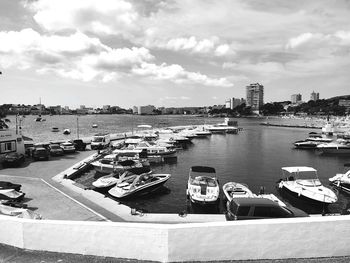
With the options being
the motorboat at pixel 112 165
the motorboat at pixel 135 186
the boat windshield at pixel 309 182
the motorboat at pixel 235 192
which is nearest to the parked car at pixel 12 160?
the motorboat at pixel 112 165

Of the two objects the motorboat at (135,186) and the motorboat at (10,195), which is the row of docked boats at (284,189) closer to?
the motorboat at (135,186)

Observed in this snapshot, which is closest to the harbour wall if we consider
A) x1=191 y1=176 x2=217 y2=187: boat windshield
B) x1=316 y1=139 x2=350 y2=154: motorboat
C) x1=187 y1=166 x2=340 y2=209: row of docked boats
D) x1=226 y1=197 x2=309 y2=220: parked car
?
x1=226 y1=197 x2=309 y2=220: parked car

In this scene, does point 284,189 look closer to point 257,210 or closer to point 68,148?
point 257,210

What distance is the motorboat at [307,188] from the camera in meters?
26.8

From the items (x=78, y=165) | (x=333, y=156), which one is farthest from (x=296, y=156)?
(x=78, y=165)

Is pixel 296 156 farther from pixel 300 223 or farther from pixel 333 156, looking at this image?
pixel 300 223

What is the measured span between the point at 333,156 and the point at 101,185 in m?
48.3

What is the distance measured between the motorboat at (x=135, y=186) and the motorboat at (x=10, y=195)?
797cm

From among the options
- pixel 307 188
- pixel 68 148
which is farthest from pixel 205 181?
pixel 68 148

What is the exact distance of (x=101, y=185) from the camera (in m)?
29.9

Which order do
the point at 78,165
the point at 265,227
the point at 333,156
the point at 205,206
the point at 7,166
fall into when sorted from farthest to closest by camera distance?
the point at 333,156
the point at 78,165
the point at 7,166
the point at 205,206
the point at 265,227

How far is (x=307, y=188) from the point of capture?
28703mm

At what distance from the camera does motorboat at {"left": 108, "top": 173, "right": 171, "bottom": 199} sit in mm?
27859

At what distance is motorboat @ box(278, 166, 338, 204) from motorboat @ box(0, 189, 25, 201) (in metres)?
23.4
